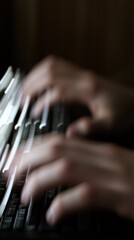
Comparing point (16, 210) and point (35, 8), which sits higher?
point (16, 210)

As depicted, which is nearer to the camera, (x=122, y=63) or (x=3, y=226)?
(x=3, y=226)

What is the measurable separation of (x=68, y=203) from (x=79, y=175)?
0.16ft

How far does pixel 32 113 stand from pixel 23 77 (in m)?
0.23

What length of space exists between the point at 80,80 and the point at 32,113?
16 cm

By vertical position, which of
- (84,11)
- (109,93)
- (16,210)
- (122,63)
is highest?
(16,210)

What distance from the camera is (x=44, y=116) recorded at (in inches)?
29.2

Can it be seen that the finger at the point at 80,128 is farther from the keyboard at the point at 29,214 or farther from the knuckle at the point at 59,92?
the knuckle at the point at 59,92

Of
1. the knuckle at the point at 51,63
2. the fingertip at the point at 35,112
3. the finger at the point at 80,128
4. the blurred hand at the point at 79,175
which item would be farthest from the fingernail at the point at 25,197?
the knuckle at the point at 51,63

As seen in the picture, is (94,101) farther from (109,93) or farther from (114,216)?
(114,216)

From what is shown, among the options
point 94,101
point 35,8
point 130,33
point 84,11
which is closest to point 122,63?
point 130,33

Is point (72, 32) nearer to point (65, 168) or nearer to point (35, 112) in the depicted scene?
point (35, 112)

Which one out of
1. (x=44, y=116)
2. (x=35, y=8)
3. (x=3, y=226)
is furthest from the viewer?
(x=35, y=8)

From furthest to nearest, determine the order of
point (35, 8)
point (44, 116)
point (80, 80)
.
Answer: point (35, 8)
point (80, 80)
point (44, 116)

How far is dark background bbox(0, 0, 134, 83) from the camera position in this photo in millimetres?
1991
